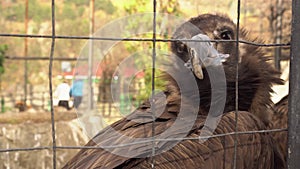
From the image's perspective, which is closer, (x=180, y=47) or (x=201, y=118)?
(x=201, y=118)

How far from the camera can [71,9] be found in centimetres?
4716

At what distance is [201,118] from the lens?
8.65 feet

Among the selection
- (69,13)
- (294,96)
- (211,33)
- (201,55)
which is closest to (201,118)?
(201,55)

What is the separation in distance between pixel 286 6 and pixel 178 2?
→ 90.4 inches

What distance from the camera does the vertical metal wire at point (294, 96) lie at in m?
2.11

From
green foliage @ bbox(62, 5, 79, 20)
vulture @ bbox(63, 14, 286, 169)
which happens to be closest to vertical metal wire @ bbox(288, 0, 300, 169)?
vulture @ bbox(63, 14, 286, 169)

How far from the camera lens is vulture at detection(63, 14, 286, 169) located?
217 cm

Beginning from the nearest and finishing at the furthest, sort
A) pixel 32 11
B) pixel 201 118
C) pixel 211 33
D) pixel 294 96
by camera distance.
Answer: pixel 294 96, pixel 201 118, pixel 211 33, pixel 32 11

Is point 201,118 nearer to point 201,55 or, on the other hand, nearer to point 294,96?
point 201,55

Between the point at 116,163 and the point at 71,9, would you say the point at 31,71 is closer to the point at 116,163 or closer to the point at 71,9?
the point at 71,9

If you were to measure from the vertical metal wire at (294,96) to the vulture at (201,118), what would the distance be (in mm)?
204

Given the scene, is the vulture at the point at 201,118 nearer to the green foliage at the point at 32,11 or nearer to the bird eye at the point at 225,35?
the bird eye at the point at 225,35

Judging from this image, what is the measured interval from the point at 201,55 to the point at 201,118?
33 centimetres

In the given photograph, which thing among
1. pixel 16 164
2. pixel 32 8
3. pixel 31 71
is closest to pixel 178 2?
pixel 16 164
